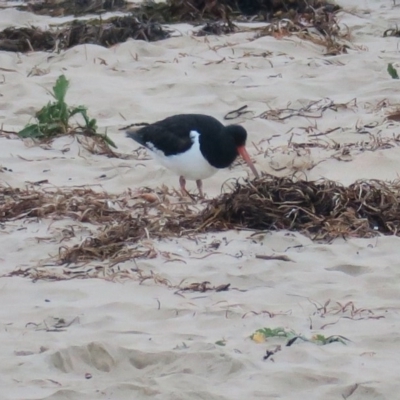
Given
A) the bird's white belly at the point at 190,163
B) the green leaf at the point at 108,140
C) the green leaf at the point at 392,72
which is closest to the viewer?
the bird's white belly at the point at 190,163

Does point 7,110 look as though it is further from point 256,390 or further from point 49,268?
point 256,390

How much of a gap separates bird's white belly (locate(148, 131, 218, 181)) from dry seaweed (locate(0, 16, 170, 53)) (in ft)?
11.0

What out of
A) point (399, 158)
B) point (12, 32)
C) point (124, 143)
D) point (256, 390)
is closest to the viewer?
point (256, 390)

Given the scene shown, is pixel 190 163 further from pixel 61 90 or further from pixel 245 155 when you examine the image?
pixel 61 90

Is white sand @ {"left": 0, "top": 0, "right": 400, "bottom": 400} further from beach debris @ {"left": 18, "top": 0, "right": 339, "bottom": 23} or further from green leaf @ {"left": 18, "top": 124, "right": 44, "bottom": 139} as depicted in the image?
beach debris @ {"left": 18, "top": 0, "right": 339, "bottom": 23}

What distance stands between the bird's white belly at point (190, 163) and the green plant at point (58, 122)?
668 mm

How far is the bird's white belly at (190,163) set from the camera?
7.46 m

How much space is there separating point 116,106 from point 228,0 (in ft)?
10.7

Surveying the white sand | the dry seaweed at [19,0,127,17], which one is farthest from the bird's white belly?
the dry seaweed at [19,0,127,17]

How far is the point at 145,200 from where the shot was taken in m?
6.93

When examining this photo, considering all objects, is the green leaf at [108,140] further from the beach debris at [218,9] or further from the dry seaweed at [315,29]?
the beach debris at [218,9]

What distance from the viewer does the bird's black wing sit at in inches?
299

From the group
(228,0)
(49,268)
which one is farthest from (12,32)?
(49,268)

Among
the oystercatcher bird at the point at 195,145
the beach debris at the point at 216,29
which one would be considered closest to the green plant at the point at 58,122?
the oystercatcher bird at the point at 195,145
